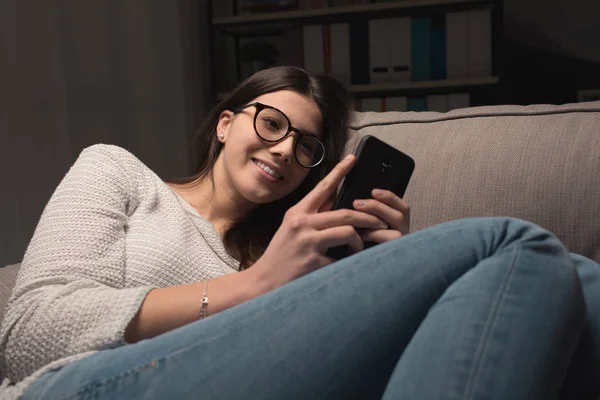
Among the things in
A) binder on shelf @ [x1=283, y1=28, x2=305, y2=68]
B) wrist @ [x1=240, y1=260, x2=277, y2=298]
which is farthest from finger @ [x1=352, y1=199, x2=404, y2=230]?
binder on shelf @ [x1=283, y1=28, x2=305, y2=68]

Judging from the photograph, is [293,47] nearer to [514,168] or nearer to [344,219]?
[514,168]

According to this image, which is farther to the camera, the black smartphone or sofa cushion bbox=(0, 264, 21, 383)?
sofa cushion bbox=(0, 264, 21, 383)

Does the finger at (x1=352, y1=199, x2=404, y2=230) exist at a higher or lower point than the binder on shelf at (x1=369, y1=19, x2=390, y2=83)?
lower

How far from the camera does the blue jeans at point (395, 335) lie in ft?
1.97

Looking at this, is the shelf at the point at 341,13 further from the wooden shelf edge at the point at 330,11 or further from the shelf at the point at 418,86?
the shelf at the point at 418,86

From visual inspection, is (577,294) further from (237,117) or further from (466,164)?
(237,117)

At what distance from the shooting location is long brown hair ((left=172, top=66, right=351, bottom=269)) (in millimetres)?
1268

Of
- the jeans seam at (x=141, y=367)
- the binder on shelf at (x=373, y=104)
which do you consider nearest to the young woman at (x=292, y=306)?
the jeans seam at (x=141, y=367)

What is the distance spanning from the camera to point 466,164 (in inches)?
46.8

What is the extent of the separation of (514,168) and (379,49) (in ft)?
5.26

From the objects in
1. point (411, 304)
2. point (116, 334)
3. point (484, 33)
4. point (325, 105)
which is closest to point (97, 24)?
point (325, 105)

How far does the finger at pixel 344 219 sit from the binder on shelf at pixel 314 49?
1912mm

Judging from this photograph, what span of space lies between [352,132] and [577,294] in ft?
2.49

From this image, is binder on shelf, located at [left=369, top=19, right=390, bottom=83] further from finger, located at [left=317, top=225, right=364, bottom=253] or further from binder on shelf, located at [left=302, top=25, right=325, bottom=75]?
finger, located at [left=317, top=225, right=364, bottom=253]
